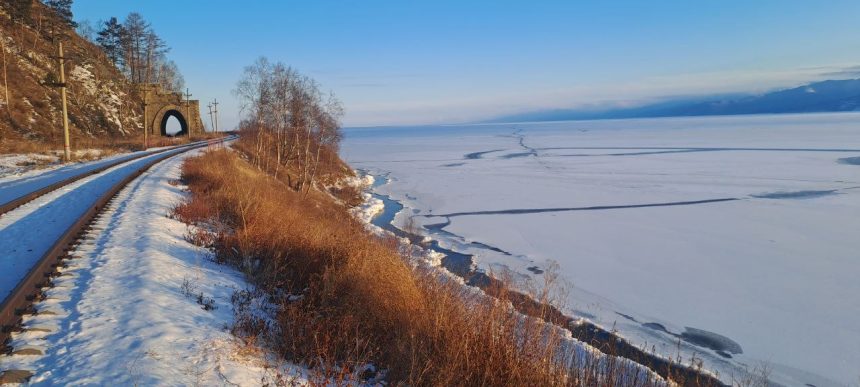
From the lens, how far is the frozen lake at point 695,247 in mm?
9633

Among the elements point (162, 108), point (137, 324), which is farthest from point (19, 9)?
point (137, 324)

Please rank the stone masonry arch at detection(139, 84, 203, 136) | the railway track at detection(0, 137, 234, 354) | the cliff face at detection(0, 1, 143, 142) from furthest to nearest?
the stone masonry arch at detection(139, 84, 203, 136), the cliff face at detection(0, 1, 143, 142), the railway track at detection(0, 137, 234, 354)

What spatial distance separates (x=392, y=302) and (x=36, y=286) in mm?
3566

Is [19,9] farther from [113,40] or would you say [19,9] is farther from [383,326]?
[383,326]

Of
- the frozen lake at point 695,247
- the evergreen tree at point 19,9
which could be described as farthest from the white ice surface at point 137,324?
the evergreen tree at point 19,9

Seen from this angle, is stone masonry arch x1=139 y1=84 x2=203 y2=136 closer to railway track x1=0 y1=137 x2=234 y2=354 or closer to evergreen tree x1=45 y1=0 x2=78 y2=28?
evergreen tree x1=45 y1=0 x2=78 y2=28

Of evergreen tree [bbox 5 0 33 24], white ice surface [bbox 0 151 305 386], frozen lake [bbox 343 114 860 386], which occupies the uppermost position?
evergreen tree [bbox 5 0 33 24]

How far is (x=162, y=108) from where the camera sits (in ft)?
160

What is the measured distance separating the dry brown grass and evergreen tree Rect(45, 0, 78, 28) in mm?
56272

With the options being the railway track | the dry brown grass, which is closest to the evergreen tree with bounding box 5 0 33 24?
the railway track

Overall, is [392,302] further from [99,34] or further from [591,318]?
[99,34]

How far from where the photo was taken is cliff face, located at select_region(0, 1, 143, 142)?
29.9 metres

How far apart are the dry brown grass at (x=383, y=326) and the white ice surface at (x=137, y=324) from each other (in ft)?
1.36

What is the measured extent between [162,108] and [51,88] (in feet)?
43.0
